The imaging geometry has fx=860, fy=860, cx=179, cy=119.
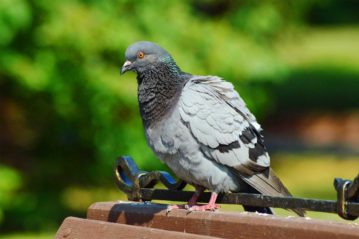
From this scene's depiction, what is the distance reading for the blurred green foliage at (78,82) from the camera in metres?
8.30

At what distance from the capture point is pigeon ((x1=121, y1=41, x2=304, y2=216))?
368 centimetres

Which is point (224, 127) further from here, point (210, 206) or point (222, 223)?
point (222, 223)

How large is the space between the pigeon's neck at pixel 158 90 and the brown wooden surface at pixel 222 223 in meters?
0.62

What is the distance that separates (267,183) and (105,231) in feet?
2.98

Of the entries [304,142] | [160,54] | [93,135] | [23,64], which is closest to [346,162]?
[304,142]

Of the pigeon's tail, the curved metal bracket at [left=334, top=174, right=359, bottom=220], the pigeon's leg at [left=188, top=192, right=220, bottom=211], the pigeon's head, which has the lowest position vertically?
the pigeon's leg at [left=188, top=192, right=220, bottom=211]

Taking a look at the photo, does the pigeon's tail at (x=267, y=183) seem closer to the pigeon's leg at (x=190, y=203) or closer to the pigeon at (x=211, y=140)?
the pigeon at (x=211, y=140)

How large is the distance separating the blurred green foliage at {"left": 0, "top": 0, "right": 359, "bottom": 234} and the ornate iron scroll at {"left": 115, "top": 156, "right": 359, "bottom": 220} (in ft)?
14.0

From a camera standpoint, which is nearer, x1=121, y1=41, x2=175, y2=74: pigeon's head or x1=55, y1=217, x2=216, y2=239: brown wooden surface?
x1=55, y1=217, x2=216, y2=239: brown wooden surface

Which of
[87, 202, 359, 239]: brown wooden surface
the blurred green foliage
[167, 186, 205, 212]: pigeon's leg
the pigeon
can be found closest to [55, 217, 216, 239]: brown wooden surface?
[87, 202, 359, 239]: brown wooden surface

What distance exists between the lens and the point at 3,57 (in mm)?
8336

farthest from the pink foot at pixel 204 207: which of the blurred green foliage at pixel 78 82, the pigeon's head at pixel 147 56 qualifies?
the blurred green foliage at pixel 78 82

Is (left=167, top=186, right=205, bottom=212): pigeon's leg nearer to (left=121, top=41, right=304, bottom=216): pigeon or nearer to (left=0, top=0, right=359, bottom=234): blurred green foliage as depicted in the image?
(left=121, top=41, right=304, bottom=216): pigeon

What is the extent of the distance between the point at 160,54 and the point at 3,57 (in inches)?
180
